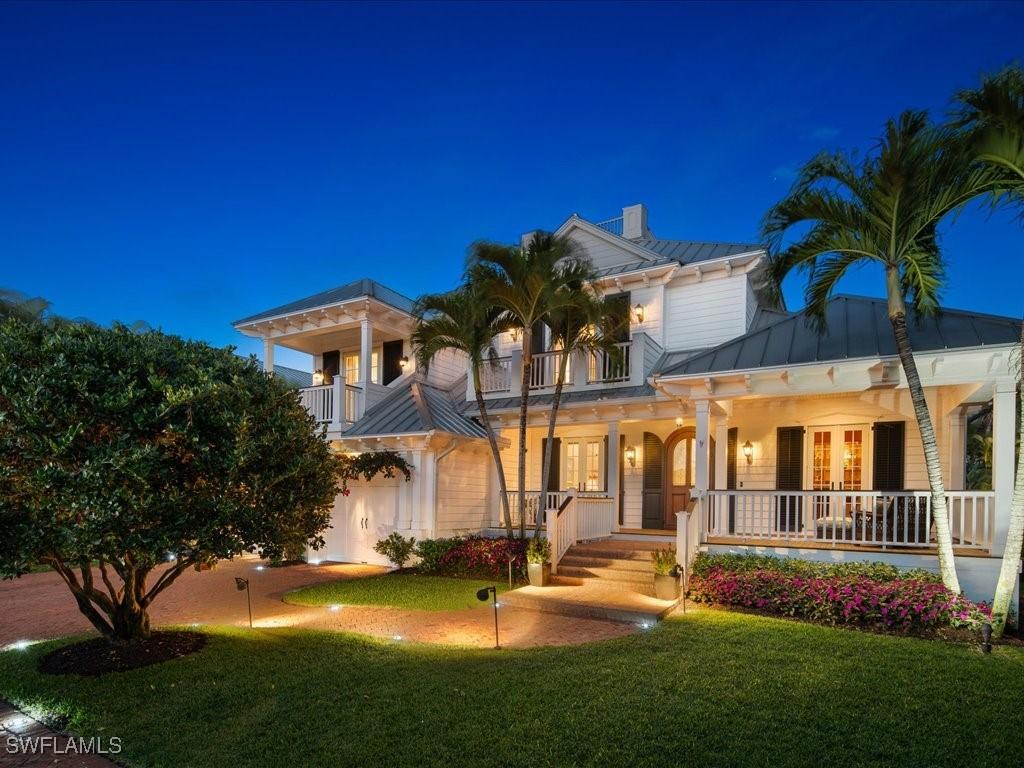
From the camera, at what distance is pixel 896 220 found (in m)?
7.35

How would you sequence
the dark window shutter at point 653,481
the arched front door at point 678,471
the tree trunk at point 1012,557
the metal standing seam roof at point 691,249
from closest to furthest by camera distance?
the tree trunk at point 1012,557, the metal standing seam roof at point 691,249, the arched front door at point 678,471, the dark window shutter at point 653,481

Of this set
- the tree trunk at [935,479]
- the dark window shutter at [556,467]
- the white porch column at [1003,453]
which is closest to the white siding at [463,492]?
the dark window shutter at [556,467]

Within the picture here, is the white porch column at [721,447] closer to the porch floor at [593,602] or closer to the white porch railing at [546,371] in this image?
the porch floor at [593,602]

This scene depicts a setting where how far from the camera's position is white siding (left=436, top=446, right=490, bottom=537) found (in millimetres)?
12977

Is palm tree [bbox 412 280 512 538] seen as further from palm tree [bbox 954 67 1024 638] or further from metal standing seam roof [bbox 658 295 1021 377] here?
palm tree [bbox 954 67 1024 638]

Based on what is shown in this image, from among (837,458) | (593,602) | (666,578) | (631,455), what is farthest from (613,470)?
(837,458)

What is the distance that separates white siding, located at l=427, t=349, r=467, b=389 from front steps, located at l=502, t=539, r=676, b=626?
23.0ft

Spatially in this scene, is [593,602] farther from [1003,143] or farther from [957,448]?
[1003,143]

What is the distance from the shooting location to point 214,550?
5555 mm

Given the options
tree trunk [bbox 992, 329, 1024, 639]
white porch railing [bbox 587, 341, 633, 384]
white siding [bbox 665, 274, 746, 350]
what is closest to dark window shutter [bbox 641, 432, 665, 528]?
white porch railing [bbox 587, 341, 633, 384]

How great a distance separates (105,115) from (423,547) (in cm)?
1369

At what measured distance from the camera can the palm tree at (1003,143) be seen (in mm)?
6289

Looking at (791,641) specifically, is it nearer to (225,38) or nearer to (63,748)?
(63,748)

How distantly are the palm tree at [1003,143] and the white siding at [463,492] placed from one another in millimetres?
9497
